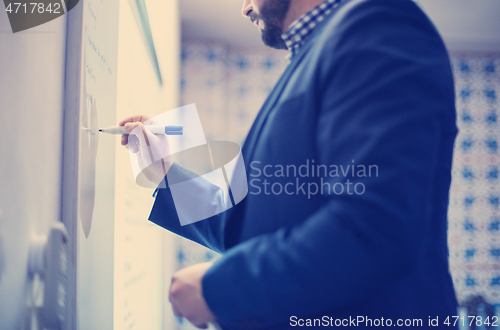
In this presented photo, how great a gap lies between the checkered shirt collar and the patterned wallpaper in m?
1.49

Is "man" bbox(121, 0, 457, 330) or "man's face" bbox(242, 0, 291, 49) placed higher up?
"man's face" bbox(242, 0, 291, 49)

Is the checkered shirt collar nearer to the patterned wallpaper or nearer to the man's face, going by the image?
the man's face

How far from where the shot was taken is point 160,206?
49 cm

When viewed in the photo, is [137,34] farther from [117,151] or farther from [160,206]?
[160,206]

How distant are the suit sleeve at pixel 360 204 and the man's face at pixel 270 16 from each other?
19cm

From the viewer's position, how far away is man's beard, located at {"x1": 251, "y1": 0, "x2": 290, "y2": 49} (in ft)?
1.54

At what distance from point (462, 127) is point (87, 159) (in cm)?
225

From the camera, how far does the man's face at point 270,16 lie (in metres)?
0.47

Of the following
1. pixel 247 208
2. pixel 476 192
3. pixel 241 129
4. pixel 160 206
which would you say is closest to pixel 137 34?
pixel 160 206

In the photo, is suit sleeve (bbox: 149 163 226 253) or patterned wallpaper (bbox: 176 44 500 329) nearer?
suit sleeve (bbox: 149 163 226 253)

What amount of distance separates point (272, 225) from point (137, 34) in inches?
27.3

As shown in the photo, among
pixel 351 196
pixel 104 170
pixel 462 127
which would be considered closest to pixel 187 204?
pixel 104 170

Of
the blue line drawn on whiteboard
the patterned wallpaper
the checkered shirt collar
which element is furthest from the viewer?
the patterned wallpaper

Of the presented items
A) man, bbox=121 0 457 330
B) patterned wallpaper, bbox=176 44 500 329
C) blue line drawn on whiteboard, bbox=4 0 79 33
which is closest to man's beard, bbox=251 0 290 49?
man, bbox=121 0 457 330
